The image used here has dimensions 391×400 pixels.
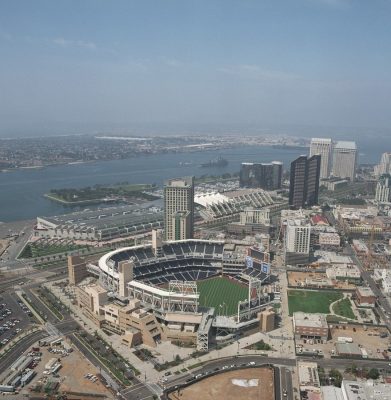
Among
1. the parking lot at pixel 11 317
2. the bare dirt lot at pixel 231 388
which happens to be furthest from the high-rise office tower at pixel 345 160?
the parking lot at pixel 11 317

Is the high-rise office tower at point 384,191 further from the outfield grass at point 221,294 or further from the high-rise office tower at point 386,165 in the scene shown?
the outfield grass at point 221,294

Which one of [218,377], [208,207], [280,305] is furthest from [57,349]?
[208,207]

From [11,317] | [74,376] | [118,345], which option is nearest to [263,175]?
[11,317]

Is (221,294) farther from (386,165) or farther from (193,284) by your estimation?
(386,165)

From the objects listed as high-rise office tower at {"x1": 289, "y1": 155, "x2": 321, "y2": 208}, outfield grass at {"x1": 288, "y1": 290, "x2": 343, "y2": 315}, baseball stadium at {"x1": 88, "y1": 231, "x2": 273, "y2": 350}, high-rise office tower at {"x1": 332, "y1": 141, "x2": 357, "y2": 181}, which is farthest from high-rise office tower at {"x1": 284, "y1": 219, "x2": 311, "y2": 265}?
high-rise office tower at {"x1": 332, "y1": 141, "x2": 357, "y2": 181}

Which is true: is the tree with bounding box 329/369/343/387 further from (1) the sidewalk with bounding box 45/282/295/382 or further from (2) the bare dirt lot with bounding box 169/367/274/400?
(2) the bare dirt lot with bounding box 169/367/274/400

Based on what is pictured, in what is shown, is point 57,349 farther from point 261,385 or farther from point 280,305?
point 280,305
